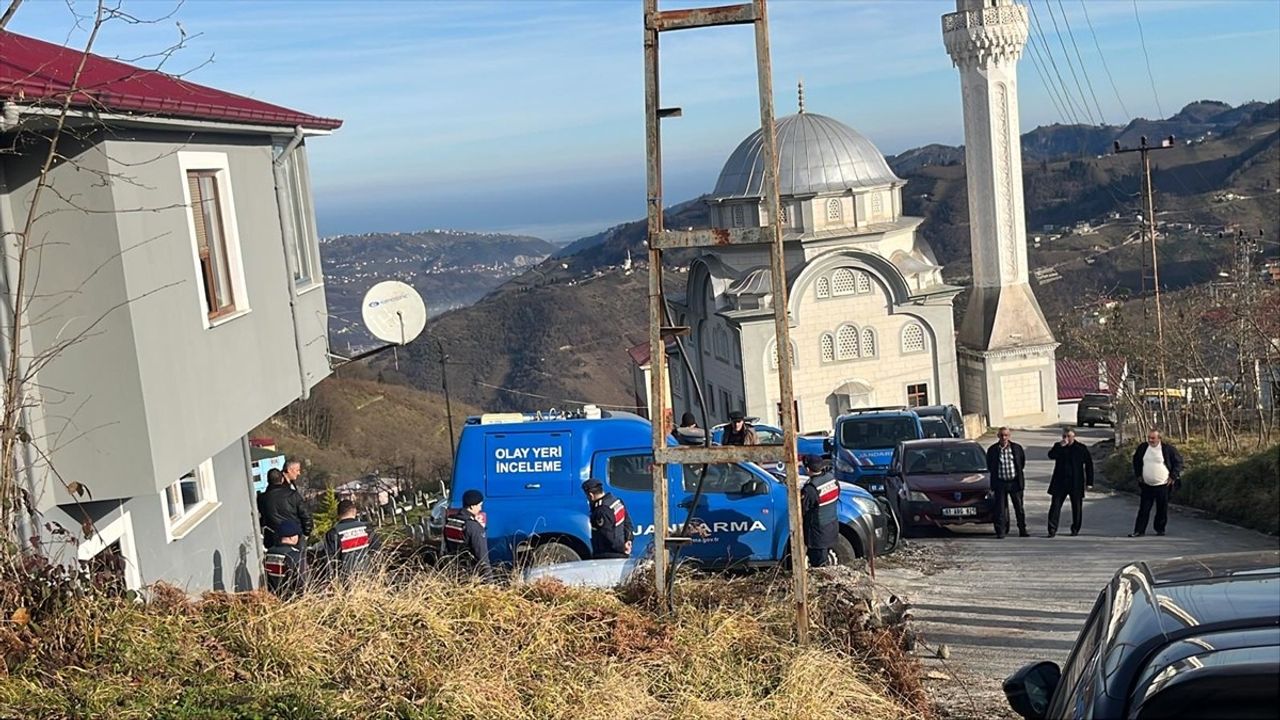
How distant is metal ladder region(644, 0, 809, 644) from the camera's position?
8188mm

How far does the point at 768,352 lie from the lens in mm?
48531

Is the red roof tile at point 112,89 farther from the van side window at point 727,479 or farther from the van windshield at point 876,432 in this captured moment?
the van windshield at point 876,432

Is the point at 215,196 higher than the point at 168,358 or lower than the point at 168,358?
higher

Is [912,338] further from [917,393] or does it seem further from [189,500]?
[189,500]

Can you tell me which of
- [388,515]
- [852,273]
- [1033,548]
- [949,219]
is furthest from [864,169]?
[949,219]

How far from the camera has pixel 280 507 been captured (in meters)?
12.4

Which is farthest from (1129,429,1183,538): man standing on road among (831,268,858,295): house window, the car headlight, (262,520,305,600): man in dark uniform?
(831,268,858,295): house window

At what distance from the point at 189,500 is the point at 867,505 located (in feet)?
24.3

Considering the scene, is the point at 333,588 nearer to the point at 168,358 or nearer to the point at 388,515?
the point at 168,358

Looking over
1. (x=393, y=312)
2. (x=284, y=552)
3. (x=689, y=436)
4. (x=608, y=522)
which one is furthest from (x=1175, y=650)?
(x=393, y=312)

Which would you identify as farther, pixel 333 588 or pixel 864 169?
pixel 864 169

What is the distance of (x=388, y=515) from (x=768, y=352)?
2148 cm

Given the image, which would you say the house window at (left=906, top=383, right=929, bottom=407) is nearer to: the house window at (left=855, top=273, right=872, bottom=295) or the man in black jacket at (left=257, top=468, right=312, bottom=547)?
the house window at (left=855, top=273, right=872, bottom=295)

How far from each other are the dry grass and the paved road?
1.22 metres
